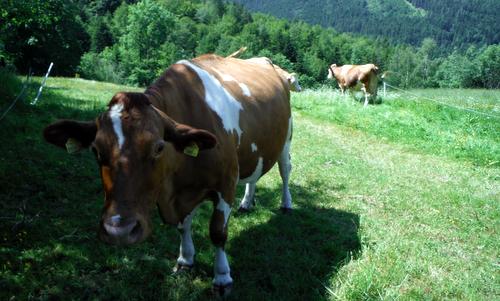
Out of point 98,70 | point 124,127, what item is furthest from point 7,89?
point 98,70

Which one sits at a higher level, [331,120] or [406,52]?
[331,120]

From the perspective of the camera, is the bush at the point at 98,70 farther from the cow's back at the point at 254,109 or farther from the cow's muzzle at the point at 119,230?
the cow's muzzle at the point at 119,230

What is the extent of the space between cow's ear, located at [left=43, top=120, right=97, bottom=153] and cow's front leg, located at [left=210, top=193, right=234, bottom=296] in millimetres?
1395

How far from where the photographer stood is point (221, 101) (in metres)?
4.25

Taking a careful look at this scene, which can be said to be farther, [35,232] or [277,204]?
[277,204]

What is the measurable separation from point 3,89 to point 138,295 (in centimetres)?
800

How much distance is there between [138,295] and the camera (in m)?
3.93

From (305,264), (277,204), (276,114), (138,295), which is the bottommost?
(277,204)

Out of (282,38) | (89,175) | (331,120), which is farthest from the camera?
(282,38)

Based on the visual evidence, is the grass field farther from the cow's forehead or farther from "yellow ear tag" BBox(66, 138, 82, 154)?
the cow's forehead

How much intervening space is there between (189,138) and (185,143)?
63 millimetres

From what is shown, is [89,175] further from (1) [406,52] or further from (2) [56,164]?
(1) [406,52]

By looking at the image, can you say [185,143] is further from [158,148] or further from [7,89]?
[7,89]

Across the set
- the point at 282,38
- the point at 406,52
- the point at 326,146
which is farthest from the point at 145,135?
the point at 406,52
